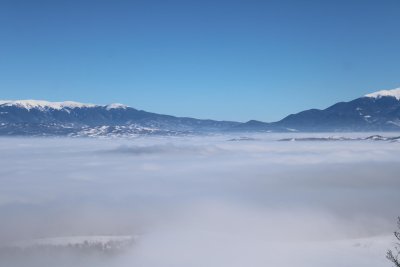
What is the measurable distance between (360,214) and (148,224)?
3773 inches

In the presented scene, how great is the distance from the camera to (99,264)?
131750 millimetres

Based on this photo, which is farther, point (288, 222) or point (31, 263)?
point (288, 222)

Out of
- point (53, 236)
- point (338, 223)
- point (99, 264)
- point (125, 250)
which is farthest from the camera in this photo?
point (338, 223)

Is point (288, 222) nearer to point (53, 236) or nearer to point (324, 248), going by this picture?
point (324, 248)

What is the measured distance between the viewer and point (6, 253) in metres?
152

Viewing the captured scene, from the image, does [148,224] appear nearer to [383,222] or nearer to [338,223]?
[338,223]

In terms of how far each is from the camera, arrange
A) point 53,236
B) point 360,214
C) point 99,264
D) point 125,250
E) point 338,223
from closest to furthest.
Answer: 1. point 99,264
2. point 125,250
3. point 53,236
4. point 338,223
5. point 360,214

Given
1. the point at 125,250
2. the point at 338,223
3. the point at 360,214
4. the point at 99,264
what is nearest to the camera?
the point at 99,264

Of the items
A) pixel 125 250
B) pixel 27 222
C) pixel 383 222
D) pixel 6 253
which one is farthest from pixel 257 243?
pixel 27 222

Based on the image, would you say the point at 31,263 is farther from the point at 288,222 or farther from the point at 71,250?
the point at 288,222

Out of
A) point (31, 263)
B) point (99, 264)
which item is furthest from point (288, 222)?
point (31, 263)

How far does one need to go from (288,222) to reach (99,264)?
93.0 metres

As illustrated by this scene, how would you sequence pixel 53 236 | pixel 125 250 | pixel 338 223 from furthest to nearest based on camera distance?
pixel 338 223, pixel 53 236, pixel 125 250

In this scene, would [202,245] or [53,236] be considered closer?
[202,245]
